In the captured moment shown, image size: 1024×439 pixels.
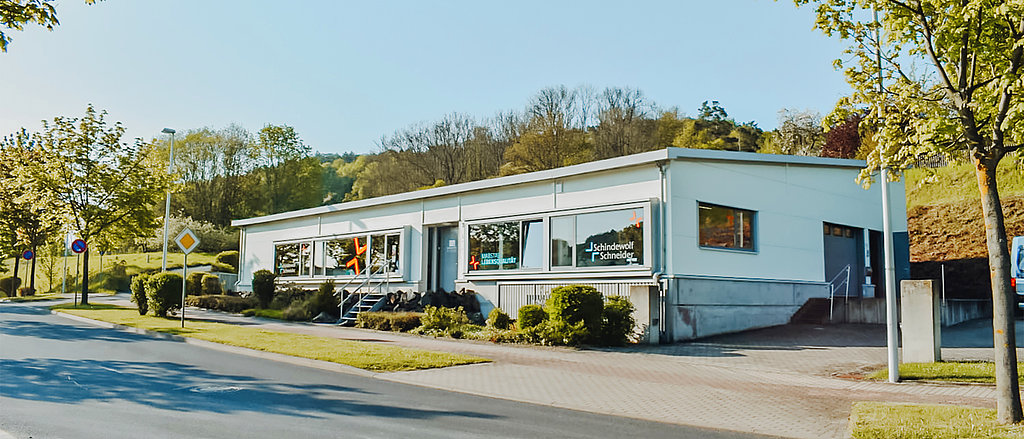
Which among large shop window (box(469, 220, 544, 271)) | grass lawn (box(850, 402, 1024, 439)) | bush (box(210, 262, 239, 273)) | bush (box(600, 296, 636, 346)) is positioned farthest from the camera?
bush (box(210, 262, 239, 273))

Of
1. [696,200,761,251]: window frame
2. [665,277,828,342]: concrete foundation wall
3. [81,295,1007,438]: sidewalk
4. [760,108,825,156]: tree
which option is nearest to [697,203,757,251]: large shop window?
[696,200,761,251]: window frame

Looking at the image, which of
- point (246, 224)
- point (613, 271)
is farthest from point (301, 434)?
point (246, 224)

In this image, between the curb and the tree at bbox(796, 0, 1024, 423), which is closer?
the tree at bbox(796, 0, 1024, 423)

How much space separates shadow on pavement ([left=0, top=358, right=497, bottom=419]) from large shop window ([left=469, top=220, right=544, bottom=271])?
10528 millimetres

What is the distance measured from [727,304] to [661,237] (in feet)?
8.29

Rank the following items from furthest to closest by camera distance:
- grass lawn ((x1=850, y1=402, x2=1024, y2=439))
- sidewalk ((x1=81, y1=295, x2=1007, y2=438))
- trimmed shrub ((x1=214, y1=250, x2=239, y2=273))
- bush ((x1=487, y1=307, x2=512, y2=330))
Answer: trimmed shrub ((x1=214, y1=250, x2=239, y2=273)), bush ((x1=487, y1=307, x2=512, y2=330)), sidewalk ((x1=81, y1=295, x2=1007, y2=438)), grass lawn ((x1=850, y1=402, x2=1024, y2=439))

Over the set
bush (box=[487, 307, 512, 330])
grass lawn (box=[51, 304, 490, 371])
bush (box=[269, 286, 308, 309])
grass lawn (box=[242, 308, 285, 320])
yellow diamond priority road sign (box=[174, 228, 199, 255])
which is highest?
yellow diamond priority road sign (box=[174, 228, 199, 255])

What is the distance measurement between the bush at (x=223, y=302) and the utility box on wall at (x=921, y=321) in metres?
22.0

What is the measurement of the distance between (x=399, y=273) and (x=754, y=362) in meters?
13.5

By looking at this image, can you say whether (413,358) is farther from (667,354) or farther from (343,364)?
(667,354)

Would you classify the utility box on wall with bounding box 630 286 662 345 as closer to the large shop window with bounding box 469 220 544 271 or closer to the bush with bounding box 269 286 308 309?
the large shop window with bounding box 469 220 544 271

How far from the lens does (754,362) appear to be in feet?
45.4

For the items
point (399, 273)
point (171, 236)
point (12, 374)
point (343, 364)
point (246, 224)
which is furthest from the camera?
point (171, 236)

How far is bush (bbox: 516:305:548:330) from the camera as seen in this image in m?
17.0
